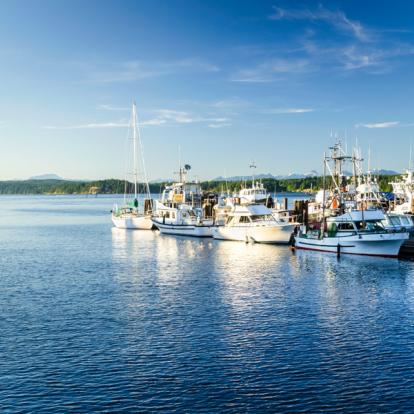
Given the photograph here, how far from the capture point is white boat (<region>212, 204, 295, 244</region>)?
241 feet

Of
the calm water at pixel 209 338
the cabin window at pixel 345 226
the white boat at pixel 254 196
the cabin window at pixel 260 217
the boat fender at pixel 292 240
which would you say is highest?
the white boat at pixel 254 196

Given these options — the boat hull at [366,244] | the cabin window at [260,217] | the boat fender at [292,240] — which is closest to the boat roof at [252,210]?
the cabin window at [260,217]

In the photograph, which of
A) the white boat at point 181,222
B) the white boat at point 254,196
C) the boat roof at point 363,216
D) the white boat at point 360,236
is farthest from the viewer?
the white boat at point 254,196

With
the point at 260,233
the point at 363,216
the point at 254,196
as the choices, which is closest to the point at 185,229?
the point at 260,233

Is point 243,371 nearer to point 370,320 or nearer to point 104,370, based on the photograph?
point 104,370

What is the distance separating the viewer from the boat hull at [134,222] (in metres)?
102

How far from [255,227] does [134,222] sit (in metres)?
36.1

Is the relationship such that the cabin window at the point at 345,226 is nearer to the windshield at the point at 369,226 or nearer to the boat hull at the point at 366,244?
the windshield at the point at 369,226

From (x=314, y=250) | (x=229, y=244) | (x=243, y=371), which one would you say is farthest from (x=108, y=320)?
(x=229, y=244)

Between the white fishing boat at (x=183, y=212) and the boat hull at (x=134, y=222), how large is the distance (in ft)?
7.92

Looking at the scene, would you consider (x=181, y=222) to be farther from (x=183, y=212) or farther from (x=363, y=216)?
(x=363, y=216)

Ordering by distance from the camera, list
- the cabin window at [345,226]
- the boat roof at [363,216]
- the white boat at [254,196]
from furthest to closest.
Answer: the white boat at [254,196]
the cabin window at [345,226]
the boat roof at [363,216]

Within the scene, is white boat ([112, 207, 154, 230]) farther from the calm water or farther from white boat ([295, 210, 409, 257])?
the calm water

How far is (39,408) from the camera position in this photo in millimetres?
20781
